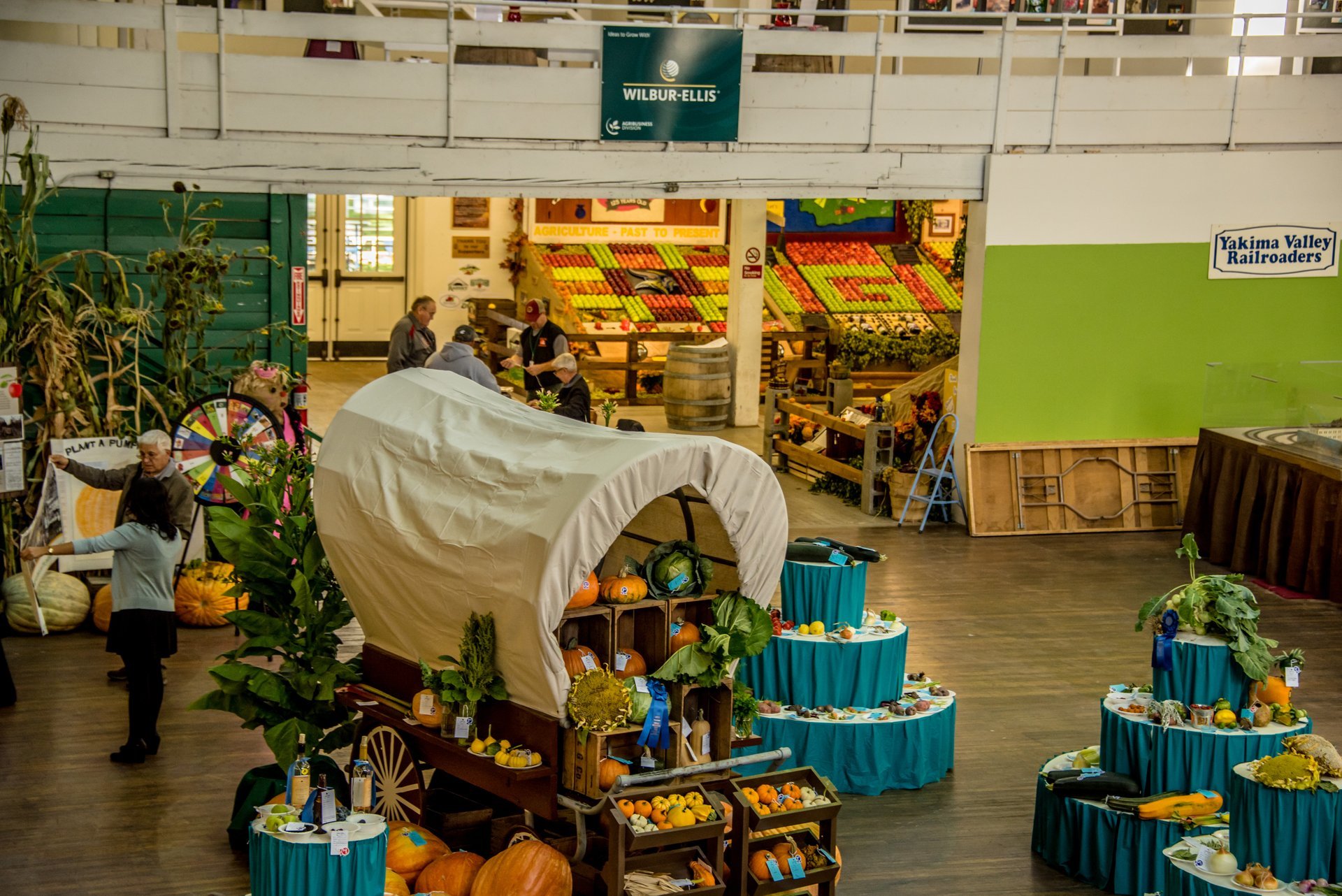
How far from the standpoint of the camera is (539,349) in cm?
1527

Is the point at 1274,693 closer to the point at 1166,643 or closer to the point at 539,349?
the point at 1166,643

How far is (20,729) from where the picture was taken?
28.8 feet

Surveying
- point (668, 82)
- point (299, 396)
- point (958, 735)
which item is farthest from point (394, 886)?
point (668, 82)

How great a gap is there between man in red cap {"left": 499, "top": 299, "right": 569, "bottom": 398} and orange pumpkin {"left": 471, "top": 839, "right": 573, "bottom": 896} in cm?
862

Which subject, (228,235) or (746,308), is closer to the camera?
(228,235)

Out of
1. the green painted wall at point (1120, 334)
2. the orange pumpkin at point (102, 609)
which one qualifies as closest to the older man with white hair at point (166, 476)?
the orange pumpkin at point (102, 609)

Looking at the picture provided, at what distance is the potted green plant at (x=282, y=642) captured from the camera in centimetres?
724

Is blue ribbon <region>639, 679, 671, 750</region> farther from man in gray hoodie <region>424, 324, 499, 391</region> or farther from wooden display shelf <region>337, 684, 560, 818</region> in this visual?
man in gray hoodie <region>424, 324, 499, 391</region>

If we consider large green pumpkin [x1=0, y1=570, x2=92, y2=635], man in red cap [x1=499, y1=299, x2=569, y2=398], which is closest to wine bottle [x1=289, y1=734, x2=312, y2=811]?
large green pumpkin [x1=0, y1=570, x2=92, y2=635]

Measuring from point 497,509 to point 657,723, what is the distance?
1.11 m

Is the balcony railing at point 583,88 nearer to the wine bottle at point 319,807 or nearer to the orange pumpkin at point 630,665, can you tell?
the orange pumpkin at point 630,665

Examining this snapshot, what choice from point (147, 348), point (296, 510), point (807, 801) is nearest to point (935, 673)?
point (807, 801)

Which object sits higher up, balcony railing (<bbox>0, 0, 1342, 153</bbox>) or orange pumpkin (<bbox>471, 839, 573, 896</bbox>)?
balcony railing (<bbox>0, 0, 1342, 153</bbox>)

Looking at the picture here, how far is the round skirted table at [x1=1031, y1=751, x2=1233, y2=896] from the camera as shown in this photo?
23.6 feet
